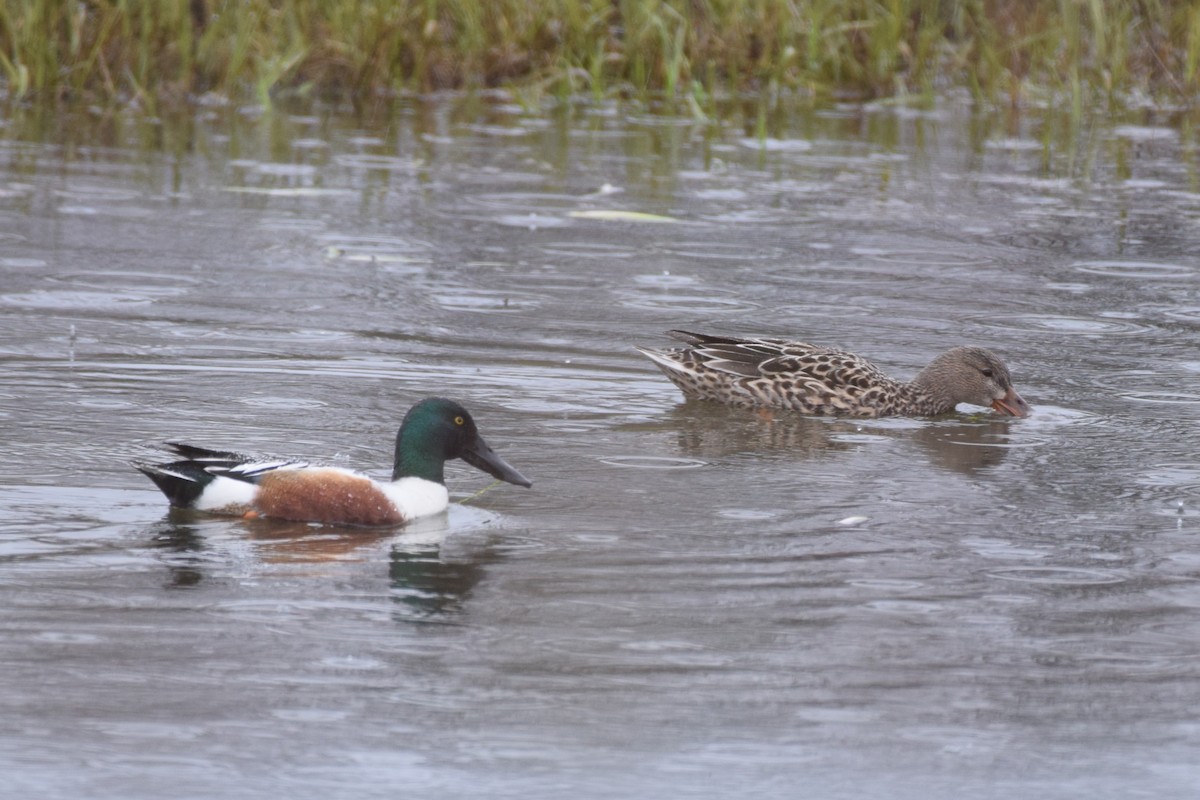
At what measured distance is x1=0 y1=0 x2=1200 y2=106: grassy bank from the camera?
1691 centimetres

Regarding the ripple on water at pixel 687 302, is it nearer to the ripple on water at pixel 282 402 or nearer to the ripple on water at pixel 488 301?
the ripple on water at pixel 488 301

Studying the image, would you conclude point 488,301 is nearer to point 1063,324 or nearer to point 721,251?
point 721,251

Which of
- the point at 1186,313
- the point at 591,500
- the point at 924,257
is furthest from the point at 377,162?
the point at 591,500

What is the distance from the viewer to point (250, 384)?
8.14 meters

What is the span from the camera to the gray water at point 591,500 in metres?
4.47

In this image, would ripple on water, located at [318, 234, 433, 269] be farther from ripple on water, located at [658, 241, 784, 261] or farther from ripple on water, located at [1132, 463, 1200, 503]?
ripple on water, located at [1132, 463, 1200, 503]

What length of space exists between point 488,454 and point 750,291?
14.5ft

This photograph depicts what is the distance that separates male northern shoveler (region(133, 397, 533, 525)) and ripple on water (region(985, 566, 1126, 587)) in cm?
177

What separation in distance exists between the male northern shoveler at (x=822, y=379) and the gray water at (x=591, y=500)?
139mm

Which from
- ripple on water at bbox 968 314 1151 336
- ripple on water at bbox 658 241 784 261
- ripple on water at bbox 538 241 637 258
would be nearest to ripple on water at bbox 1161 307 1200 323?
ripple on water at bbox 968 314 1151 336

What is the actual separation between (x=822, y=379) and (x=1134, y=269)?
12.4 ft

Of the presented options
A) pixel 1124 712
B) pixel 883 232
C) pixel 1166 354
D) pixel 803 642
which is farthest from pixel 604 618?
pixel 883 232

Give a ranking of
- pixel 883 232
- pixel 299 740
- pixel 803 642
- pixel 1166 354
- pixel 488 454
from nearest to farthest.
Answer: pixel 299 740 → pixel 803 642 → pixel 488 454 → pixel 1166 354 → pixel 883 232

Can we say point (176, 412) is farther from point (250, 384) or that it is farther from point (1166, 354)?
point (1166, 354)
